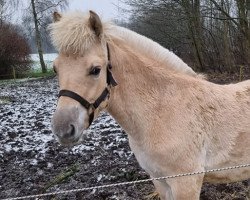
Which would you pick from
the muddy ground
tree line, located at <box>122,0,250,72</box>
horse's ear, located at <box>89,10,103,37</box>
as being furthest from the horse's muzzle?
tree line, located at <box>122,0,250,72</box>

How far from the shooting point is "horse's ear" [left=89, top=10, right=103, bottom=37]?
2.49 m

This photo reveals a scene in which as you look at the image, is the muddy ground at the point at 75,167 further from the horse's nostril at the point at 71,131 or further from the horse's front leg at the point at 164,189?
the horse's nostril at the point at 71,131

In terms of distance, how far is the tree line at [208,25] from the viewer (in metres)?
15.7

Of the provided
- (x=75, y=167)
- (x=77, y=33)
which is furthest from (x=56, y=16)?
(x=75, y=167)

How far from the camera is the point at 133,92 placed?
9.43 ft

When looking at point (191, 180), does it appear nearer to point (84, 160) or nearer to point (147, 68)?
point (147, 68)

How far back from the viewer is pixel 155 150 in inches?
110

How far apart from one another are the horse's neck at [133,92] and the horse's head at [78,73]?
209 mm

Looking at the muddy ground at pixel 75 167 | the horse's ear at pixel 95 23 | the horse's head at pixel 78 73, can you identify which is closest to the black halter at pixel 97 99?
the horse's head at pixel 78 73

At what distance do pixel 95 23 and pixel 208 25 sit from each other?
18.3 meters

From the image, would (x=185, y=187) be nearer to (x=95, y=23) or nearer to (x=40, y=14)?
(x=95, y=23)

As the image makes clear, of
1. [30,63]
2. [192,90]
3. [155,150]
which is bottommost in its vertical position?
[30,63]

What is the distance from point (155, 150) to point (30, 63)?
98.5 ft

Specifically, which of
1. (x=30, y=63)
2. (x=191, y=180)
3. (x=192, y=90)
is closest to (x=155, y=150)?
(x=191, y=180)
